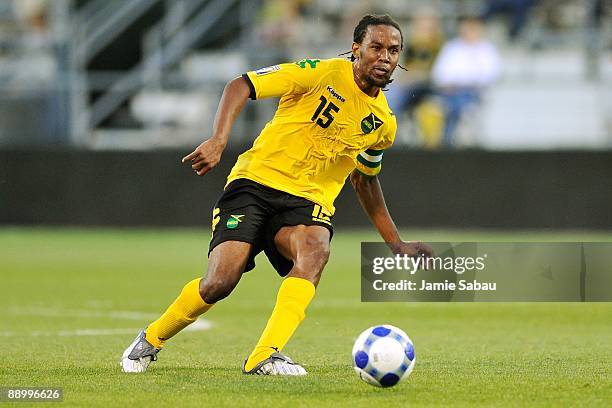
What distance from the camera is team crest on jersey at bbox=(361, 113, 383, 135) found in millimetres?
7195

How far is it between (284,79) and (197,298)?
1308 mm

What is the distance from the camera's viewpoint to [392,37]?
693 centimetres

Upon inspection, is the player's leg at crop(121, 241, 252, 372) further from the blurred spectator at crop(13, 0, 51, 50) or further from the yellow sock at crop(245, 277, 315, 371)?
the blurred spectator at crop(13, 0, 51, 50)

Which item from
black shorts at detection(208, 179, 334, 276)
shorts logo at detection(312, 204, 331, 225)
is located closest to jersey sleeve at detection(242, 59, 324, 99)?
black shorts at detection(208, 179, 334, 276)

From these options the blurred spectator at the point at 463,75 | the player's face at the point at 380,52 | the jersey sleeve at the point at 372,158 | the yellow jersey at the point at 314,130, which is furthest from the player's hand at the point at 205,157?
the blurred spectator at the point at 463,75

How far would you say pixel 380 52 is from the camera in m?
6.95

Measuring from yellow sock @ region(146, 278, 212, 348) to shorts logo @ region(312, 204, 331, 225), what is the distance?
0.74 m

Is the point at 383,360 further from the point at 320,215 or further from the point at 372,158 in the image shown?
the point at 372,158

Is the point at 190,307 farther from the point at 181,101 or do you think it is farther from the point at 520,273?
the point at 181,101

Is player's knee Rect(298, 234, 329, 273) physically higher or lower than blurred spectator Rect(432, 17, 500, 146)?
lower

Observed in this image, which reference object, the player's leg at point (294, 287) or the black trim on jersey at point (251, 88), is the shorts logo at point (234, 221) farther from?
the black trim on jersey at point (251, 88)

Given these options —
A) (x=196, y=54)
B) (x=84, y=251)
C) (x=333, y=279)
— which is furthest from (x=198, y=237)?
(x=333, y=279)

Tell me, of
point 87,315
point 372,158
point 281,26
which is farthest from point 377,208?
point 281,26

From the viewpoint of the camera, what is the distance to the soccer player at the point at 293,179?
22.4ft
